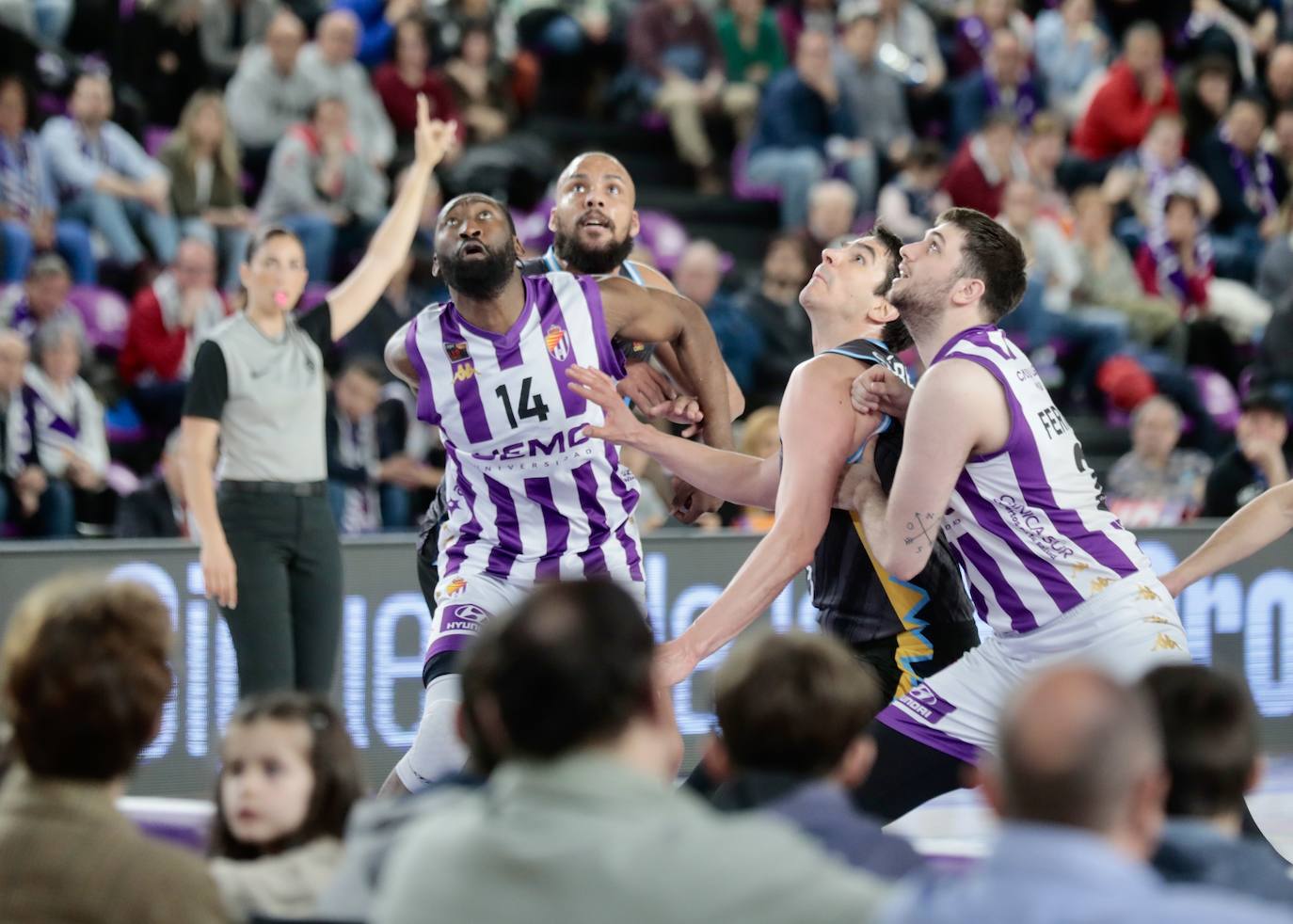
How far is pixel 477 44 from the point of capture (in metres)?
12.6

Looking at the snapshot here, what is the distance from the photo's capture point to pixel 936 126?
1468cm

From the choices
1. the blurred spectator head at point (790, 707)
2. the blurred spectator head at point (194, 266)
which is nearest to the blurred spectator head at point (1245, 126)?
the blurred spectator head at point (194, 266)

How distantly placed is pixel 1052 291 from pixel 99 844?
35.5ft

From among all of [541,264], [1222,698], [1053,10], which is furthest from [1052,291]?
[1222,698]

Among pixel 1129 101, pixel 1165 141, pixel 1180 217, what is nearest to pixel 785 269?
pixel 1180 217

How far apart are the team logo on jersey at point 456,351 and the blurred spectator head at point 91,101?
6178mm

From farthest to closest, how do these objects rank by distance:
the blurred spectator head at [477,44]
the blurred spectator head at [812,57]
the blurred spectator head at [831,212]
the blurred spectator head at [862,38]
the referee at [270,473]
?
the blurred spectator head at [862,38] → the blurred spectator head at [812,57] → the blurred spectator head at [477,44] → the blurred spectator head at [831,212] → the referee at [270,473]

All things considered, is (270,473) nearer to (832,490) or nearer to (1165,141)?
(832,490)

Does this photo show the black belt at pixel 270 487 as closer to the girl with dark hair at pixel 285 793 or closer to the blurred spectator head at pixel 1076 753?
the girl with dark hair at pixel 285 793

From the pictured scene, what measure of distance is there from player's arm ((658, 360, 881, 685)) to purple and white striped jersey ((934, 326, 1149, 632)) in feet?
1.03

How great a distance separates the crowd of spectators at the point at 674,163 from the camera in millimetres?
9930

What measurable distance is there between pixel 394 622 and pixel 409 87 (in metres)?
5.56

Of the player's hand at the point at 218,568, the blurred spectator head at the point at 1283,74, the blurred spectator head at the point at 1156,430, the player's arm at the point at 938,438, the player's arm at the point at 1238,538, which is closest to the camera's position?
the player's arm at the point at 938,438

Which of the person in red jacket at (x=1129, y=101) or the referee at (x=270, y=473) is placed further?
the person in red jacket at (x=1129, y=101)
